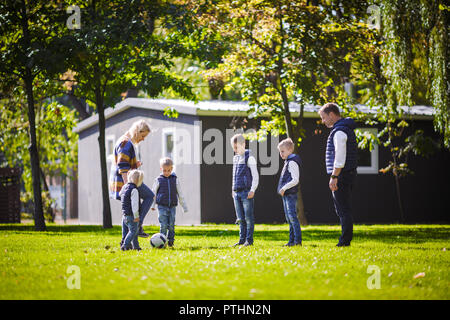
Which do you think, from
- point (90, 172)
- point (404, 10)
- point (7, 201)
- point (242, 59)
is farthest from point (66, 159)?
point (404, 10)

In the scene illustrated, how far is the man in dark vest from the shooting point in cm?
888

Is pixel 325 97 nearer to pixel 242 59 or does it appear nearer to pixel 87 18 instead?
pixel 242 59

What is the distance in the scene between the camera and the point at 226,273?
6.60m

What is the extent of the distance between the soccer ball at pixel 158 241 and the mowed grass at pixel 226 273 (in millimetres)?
223

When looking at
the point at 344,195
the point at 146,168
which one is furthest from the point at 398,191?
the point at 344,195

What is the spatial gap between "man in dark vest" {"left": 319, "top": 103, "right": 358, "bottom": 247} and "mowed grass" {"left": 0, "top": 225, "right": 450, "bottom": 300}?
0.62 metres

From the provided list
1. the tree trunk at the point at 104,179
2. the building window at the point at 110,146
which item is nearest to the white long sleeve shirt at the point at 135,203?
the tree trunk at the point at 104,179

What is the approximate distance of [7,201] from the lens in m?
22.4

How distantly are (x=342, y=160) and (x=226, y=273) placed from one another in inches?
118

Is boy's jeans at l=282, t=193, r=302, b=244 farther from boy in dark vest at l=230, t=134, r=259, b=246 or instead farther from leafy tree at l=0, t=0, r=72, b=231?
leafy tree at l=0, t=0, r=72, b=231

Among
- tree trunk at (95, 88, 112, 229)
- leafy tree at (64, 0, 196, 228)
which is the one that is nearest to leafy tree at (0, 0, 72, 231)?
leafy tree at (64, 0, 196, 228)

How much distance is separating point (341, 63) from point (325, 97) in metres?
0.98

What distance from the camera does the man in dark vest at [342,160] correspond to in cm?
888

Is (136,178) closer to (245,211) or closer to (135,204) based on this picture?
(135,204)
